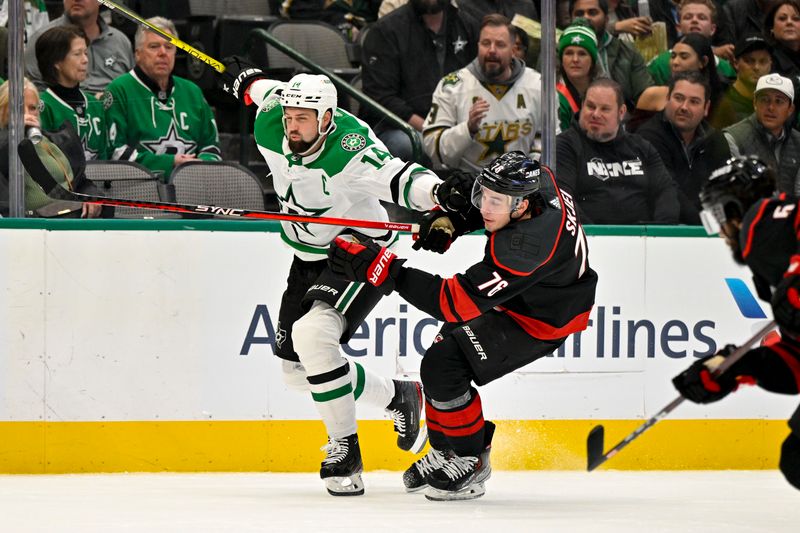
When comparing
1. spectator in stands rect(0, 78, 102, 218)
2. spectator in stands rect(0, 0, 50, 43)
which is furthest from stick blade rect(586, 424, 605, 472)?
spectator in stands rect(0, 0, 50, 43)

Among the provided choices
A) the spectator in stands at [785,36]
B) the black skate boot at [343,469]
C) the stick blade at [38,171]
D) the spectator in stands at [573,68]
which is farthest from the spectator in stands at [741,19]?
the stick blade at [38,171]

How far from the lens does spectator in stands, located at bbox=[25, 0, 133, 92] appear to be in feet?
18.1

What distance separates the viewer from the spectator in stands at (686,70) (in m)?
5.72

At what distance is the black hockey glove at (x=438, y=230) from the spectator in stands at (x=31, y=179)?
148 centimetres

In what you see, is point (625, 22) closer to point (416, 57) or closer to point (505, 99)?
point (505, 99)

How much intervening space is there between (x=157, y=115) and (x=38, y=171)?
0.66m

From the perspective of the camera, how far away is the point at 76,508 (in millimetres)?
4434

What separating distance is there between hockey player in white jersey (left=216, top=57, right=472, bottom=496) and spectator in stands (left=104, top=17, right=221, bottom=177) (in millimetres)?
608

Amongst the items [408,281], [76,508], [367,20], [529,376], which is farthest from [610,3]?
[76,508]

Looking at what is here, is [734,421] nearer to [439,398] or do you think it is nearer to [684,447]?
[684,447]

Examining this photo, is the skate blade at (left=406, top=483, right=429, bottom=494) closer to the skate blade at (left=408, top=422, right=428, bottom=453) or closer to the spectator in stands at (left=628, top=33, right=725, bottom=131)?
the skate blade at (left=408, top=422, right=428, bottom=453)

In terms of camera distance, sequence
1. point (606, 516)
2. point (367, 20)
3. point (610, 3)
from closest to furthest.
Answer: point (606, 516) → point (610, 3) → point (367, 20)

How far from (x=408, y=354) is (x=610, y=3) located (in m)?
1.89

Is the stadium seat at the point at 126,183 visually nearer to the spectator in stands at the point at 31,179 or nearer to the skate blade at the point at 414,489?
the spectator in stands at the point at 31,179
